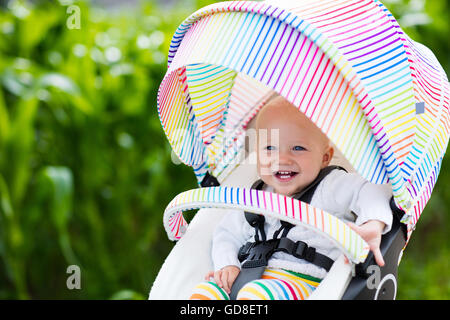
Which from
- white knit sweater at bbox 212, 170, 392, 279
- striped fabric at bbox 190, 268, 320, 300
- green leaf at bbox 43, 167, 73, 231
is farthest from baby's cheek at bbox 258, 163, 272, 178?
green leaf at bbox 43, 167, 73, 231

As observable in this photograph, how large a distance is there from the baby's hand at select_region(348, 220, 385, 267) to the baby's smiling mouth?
230 mm

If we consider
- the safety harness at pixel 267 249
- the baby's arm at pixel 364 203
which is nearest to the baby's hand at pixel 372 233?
the baby's arm at pixel 364 203

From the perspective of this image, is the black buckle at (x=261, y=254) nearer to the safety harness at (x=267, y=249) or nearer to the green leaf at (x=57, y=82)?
the safety harness at (x=267, y=249)

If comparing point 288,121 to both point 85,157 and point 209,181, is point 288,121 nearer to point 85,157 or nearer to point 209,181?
point 209,181

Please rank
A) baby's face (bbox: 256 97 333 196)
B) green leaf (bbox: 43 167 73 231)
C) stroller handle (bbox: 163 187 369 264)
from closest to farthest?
stroller handle (bbox: 163 187 369 264), baby's face (bbox: 256 97 333 196), green leaf (bbox: 43 167 73 231)

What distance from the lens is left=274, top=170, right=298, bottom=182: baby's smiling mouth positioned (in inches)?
53.8

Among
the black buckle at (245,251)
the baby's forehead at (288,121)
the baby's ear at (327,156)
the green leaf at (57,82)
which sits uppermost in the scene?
the green leaf at (57,82)

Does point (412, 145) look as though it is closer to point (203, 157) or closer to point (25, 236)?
point (203, 157)

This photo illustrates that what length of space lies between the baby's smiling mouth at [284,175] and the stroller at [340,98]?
235mm

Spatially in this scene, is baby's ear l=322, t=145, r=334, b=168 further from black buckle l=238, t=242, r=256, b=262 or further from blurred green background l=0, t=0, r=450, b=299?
blurred green background l=0, t=0, r=450, b=299

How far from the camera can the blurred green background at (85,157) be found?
6.86 ft


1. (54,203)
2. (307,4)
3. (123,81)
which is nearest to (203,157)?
(307,4)

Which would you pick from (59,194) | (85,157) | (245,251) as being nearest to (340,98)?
(245,251)
